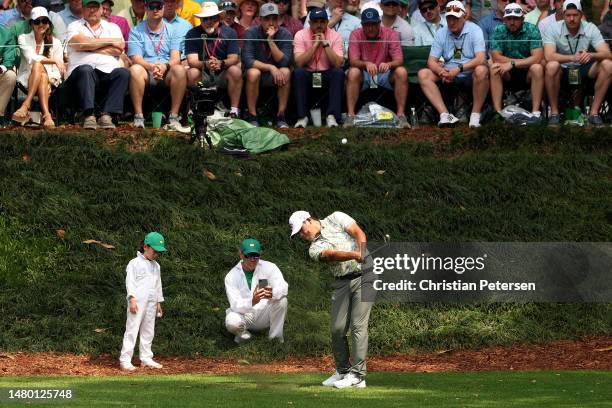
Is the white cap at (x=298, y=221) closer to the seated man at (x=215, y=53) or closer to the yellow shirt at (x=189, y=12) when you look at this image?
the seated man at (x=215, y=53)

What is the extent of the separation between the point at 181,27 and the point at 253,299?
24.5 ft

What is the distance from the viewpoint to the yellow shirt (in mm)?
23578

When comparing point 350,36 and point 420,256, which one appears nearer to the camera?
point 420,256

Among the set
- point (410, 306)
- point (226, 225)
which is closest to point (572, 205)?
point (410, 306)

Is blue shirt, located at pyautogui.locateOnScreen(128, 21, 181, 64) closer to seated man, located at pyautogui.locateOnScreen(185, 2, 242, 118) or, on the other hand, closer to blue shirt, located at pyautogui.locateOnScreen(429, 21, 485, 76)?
seated man, located at pyautogui.locateOnScreen(185, 2, 242, 118)

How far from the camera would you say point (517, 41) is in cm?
2233

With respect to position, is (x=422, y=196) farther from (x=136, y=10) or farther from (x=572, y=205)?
(x=136, y=10)

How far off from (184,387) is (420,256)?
5140 mm

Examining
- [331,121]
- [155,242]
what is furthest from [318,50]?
[155,242]

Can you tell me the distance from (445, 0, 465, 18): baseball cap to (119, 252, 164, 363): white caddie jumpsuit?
8136 mm

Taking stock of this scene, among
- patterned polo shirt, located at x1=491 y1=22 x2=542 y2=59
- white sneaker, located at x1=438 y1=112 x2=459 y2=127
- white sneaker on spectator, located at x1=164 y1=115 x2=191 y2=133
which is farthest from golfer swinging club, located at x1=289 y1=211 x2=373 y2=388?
patterned polo shirt, located at x1=491 y1=22 x2=542 y2=59

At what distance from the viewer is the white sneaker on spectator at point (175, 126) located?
70.7 feet

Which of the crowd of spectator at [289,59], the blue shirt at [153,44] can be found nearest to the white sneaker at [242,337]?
the crowd of spectator at [289,59]

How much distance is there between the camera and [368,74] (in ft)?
73.8
